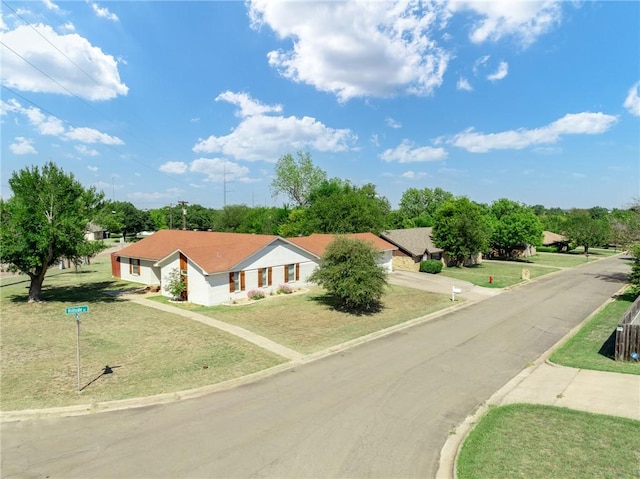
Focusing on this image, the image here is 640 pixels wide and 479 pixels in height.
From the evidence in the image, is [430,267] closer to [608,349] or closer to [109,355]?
[608,349]

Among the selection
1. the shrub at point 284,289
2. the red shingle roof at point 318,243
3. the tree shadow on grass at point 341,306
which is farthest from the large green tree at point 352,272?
the red shingle roof at point 318,243

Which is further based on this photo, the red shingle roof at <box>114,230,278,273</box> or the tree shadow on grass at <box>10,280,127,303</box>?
the red shingle roof at <box>114,230,278,273</box>

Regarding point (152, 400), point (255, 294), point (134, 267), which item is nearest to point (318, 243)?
point (255, 294)

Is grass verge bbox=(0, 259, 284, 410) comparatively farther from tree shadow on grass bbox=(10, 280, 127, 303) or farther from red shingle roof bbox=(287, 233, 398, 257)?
red shingle roof bbox=(287, 233, 398, 257)

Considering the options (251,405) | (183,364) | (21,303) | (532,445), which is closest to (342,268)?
(183,364)

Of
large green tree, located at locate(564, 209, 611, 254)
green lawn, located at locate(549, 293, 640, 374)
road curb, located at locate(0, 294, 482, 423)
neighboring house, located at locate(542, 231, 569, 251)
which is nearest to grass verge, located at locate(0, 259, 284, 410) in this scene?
road curb, located at locate(0, 294, 482, 423)

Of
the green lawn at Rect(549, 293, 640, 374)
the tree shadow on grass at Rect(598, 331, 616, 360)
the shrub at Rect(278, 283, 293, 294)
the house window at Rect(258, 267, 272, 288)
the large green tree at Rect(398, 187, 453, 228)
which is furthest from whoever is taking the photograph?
the large green tree at Rect(398, 187, 453, 228)

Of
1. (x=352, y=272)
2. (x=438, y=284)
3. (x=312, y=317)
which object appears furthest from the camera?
(x=438, y=284)

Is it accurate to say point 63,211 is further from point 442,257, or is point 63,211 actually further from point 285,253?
point 442,257
